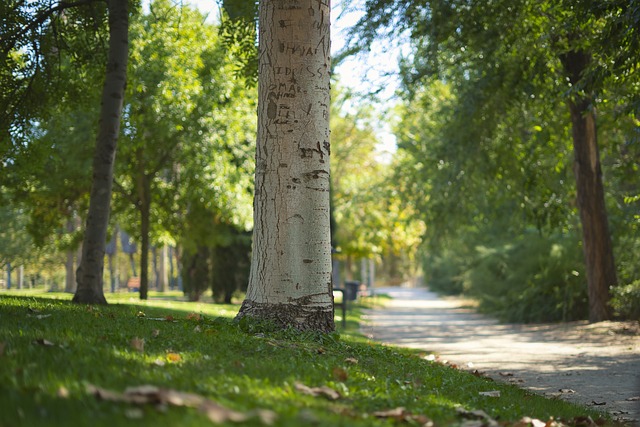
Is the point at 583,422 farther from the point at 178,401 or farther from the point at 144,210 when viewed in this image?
the point at 144,210

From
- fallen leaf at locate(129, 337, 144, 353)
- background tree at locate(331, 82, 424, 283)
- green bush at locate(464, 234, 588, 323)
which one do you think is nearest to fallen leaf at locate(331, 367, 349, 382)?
fallen leaf at locate(129, 337, 144, 353)

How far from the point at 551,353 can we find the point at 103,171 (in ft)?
28.1

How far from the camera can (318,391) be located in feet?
15.5

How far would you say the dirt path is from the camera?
8578mm

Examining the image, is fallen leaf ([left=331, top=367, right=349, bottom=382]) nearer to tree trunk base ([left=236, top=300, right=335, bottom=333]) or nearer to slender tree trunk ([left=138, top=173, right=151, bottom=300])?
tree trunk base ([left=236, top=300, right=335, bottom=333])

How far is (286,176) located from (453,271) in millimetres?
42239

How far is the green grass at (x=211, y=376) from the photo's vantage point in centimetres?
342

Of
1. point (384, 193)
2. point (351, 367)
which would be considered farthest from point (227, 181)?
point (351, 367)

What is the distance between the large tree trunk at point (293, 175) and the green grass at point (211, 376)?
39cm

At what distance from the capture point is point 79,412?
129 inches

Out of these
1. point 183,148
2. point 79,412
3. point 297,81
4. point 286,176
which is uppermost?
point 183,148

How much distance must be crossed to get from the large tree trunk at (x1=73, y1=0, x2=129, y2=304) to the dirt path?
241 inches

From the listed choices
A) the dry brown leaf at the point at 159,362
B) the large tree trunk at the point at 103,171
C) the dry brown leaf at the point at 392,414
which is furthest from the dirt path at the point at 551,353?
the large tree trunk at the point at 103,171

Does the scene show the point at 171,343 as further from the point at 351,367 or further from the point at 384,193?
the point at 384,193
